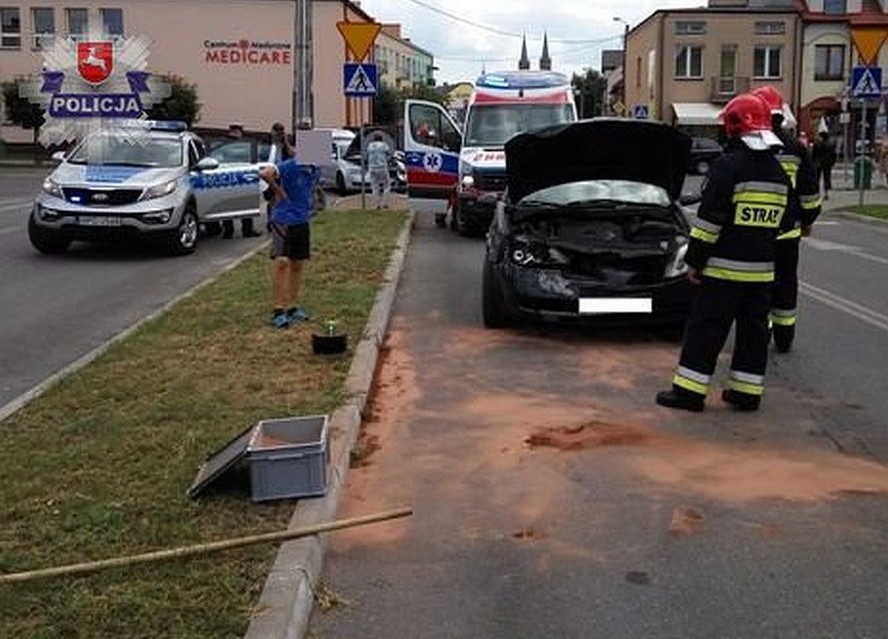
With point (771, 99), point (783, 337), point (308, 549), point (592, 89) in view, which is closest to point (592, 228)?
point (783, 337)

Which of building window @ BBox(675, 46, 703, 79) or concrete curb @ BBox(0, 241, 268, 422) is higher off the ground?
building window @ BBox(675, 46, 703, 79)

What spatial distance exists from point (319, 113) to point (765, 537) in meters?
59.8

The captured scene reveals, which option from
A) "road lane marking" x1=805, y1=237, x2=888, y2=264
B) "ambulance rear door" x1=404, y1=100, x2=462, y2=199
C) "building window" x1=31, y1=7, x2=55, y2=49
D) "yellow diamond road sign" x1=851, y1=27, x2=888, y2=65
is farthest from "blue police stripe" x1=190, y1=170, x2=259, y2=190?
"building window" x1=31, y1=7, x2=55, y2=49

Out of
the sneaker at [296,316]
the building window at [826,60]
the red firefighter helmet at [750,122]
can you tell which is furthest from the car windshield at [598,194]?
the building window at [826,60]

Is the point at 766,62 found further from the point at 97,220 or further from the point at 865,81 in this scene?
the point at 97,220

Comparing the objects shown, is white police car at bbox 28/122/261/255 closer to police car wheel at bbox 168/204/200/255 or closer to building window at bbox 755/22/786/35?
police car wheel at bbox 168/204/200/255

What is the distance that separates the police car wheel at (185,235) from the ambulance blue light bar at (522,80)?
590 cm

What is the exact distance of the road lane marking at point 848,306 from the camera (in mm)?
10734

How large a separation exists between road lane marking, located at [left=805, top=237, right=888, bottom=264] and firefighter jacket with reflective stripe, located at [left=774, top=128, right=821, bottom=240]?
7678 mm

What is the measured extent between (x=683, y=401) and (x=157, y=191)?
10.6 metres

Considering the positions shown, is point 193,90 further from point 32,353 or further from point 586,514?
point 586,514

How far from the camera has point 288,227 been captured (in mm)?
10023

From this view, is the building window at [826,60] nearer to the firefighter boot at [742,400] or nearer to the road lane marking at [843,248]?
the road lane marking at [843,248]

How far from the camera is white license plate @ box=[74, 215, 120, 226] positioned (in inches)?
626
